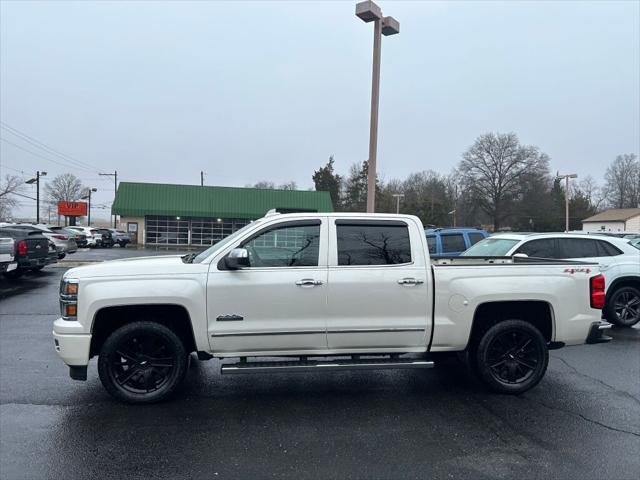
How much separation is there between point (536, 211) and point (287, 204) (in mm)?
40401

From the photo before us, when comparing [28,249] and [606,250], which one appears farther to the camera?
[28,249]

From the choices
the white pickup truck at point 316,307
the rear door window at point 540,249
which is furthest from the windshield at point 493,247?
the white pickup truck at point 316,307

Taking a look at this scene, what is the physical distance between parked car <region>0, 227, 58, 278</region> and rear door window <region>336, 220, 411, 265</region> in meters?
12.4

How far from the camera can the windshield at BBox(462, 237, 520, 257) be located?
31.0ft

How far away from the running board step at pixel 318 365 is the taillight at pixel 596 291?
6.66 feet

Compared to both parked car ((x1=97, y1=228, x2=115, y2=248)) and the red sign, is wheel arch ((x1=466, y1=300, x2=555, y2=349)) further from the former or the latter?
the red sign

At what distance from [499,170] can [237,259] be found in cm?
6951

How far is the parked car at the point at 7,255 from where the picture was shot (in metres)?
13.0

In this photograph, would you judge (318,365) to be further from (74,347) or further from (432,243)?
(432,243)

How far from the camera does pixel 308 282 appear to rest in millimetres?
4820

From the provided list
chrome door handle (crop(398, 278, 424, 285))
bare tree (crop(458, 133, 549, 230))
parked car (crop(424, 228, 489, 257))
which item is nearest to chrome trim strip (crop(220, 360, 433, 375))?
chrome door handle (crop(398, 278, 424, 285))

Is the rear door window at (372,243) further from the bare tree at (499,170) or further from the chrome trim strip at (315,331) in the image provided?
the bare tree at (499,170)

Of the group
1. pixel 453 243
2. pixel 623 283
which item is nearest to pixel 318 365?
pixel 623 283

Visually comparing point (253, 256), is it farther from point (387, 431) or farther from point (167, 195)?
point (167, 195)
